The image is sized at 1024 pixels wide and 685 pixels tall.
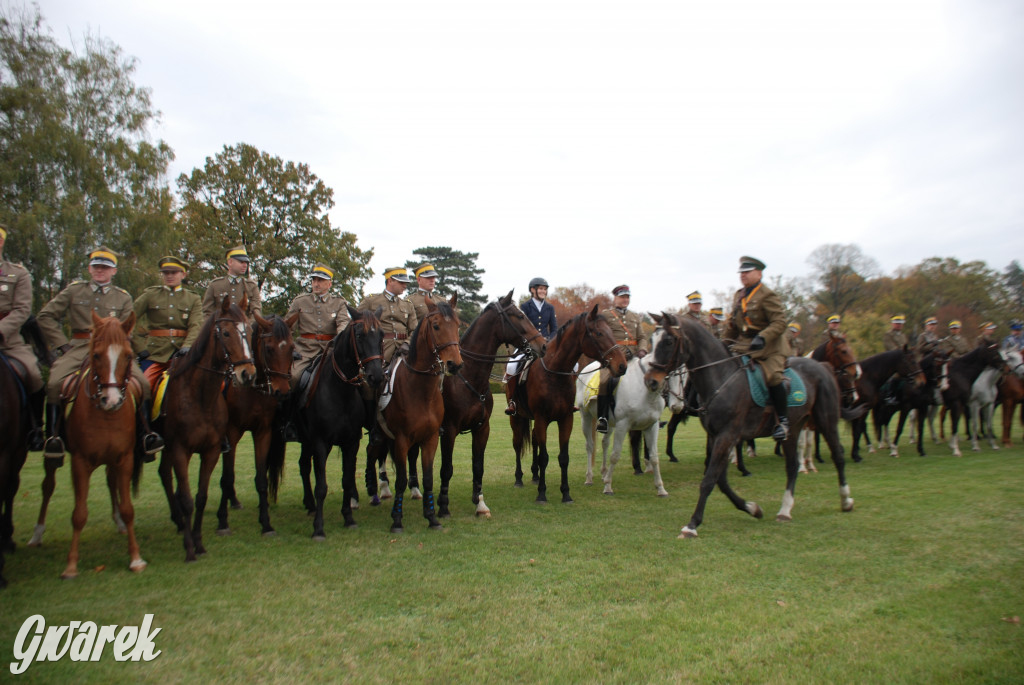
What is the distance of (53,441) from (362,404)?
337 centimetres

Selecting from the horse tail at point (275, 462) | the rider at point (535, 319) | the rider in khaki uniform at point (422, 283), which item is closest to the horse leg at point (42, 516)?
the horse tail at point (275, 462)

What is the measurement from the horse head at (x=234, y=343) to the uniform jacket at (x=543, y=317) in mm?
5084

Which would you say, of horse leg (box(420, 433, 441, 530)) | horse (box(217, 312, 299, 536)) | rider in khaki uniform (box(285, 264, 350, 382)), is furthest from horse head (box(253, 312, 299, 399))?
horse leg (box(420, 433, 441, 530))

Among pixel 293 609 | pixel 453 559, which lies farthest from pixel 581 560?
pixel 293 609

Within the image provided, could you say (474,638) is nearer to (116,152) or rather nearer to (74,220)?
(74,220)

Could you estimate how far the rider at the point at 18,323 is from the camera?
20.9 feet

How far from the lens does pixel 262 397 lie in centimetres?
775

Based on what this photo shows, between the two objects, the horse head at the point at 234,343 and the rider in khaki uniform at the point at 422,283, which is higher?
the rider in khaki uniform at the point at 422,283

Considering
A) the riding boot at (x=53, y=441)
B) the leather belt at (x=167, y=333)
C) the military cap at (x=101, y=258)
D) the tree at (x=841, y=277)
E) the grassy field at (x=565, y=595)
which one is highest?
the tree at (x=841, y=277)

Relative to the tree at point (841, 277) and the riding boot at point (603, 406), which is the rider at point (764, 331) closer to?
the riding boot at point (603, 406)

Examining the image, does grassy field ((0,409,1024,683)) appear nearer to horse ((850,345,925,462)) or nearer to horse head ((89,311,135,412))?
horse head ((89,311,135,412))

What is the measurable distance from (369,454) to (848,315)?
56.6 meters

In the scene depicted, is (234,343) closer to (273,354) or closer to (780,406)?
(273,354)

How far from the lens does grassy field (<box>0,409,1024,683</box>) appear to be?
13.3ft
